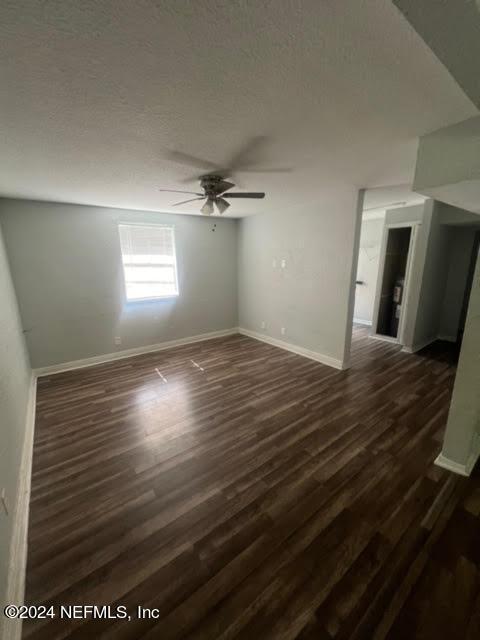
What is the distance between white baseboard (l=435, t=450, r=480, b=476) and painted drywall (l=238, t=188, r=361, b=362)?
1724 mm

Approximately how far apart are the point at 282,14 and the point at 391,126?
1.14m

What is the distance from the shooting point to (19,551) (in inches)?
53.0

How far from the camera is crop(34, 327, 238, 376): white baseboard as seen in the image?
12.0 feet

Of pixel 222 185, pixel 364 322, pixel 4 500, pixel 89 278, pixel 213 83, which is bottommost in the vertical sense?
pixel 364 322

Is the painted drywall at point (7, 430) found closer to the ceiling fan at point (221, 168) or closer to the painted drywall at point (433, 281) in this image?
the ceiling fan at point (221, 168)

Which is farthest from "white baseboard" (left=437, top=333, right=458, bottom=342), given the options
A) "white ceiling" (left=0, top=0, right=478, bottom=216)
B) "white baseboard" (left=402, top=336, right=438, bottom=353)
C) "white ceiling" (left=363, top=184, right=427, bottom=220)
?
"white ceiling" (left=0, top=0, right=478, bottom=216)

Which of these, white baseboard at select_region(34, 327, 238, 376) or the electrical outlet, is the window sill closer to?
white baseboard at select_region(34, 327, 238, 376)

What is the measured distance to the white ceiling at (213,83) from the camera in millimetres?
867

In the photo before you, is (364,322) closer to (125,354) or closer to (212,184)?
(212,184)

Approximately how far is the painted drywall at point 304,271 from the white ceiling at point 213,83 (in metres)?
1.25

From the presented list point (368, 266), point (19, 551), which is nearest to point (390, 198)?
point (368, 266)

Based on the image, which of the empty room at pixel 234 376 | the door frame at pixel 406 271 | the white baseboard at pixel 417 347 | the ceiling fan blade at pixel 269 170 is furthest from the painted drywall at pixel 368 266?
the ceiling fan blade at pixel 269 170

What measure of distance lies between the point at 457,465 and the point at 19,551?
2957mm

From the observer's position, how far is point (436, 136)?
65.1 inches
